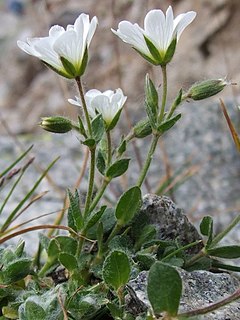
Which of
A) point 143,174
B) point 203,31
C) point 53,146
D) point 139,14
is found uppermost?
point 139,14

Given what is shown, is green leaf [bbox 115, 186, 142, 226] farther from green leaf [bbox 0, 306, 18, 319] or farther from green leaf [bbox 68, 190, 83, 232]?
green leaf [bbox 0, 306, 18, 319]

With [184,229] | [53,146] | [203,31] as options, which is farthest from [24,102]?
[184,229]

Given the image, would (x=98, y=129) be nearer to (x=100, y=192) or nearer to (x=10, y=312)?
(x=100, y=192)

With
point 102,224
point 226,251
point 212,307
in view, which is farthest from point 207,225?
point 212,307

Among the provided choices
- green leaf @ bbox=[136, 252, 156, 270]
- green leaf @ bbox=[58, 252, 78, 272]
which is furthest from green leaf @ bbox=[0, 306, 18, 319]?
green leaf @ bbox=[136, 252, 156, 270]

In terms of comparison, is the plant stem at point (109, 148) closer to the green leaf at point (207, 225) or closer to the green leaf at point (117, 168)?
the green leaf at point (117, 168)

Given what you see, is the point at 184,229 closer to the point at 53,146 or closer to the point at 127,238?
the point at 127,238
